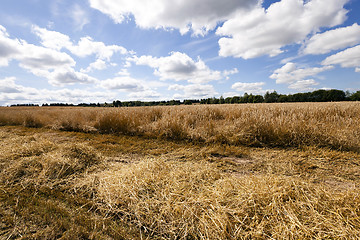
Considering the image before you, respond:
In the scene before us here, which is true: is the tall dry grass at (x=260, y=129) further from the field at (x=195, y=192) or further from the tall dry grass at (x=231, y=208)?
the tall dry grass at (x=231, y=208)

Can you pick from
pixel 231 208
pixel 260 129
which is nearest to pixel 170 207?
pixel 231 208

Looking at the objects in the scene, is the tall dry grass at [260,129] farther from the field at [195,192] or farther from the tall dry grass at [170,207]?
the tall dry grass at [170,207]

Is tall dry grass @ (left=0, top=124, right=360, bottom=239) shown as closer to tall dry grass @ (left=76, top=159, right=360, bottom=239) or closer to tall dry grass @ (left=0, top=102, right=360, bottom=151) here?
tall dry grass @ (left=76, top=159, right=360, bottom=239)

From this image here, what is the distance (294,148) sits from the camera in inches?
141

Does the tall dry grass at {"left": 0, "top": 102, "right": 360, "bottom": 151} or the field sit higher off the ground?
the tall dry grass at {"left": 0, "top": 102, "right": 360, "bottom": 151}

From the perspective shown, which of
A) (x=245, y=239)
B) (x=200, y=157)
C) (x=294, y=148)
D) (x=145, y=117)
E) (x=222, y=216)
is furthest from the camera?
(x=145, y=117)

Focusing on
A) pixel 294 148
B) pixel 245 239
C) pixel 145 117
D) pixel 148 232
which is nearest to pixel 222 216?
pixel 245 239

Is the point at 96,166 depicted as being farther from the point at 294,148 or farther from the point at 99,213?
the point at 294,148

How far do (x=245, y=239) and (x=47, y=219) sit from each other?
80.9 inches

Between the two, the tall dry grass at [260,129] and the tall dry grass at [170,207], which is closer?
the tall dry grass at [170,207]

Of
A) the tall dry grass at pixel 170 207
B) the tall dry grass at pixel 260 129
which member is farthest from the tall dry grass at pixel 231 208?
the tall dry grass at pixel 260 129

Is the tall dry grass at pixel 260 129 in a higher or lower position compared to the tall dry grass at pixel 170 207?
higher

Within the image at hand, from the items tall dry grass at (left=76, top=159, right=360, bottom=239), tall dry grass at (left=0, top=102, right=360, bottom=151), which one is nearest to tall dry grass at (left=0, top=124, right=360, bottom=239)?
tall dry grass at (left=76, top=159, right=360, bottom=239)

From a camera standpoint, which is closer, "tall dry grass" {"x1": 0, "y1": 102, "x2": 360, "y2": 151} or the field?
the field
